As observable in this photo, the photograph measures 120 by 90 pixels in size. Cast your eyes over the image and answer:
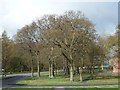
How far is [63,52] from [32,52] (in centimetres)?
1592

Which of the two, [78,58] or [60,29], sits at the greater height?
[60,29]

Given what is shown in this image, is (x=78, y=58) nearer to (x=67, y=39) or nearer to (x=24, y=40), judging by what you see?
(x=67, y=39)

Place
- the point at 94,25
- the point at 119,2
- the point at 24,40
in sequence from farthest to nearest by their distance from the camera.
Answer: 1. the point at 24,40
2. the point at 94,25
3. the point at 119,2

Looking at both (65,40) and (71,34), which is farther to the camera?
(65,40)

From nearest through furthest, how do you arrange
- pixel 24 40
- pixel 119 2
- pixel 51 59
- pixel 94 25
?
1. pixel 119 2
2. pixel 94 25
3. pixel 51 59
4. pixel 24 40

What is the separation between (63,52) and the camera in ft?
163

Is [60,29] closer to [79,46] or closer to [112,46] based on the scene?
[79,46]

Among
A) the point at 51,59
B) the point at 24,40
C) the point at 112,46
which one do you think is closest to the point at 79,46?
the point at 112,46

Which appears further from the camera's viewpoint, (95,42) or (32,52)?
(32,52)

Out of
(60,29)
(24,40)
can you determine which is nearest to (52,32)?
(60,29)

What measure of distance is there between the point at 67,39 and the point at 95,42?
4.84 meters

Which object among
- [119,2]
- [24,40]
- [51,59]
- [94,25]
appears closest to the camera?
[119,2]

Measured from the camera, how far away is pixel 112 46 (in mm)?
49031

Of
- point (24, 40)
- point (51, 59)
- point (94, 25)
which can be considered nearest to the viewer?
point (94, 25)
